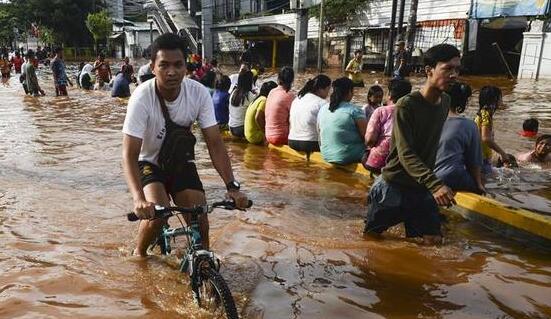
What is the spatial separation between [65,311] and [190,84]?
177 centimetres

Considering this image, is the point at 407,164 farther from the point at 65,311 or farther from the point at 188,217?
the point at 65,311

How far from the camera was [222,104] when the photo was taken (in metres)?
9.48

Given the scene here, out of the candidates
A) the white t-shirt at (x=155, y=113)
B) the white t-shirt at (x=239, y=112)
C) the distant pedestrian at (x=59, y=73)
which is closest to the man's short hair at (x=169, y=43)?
the white t-shirt at (x=155, y=113)

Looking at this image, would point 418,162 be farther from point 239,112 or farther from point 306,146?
point 239,112

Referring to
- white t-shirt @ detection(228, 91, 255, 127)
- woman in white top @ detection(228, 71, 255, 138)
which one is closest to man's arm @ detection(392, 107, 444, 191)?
woman in white top @ detection(228, 71, 255, 138)

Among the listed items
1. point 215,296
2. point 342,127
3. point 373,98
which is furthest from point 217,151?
point 373,98

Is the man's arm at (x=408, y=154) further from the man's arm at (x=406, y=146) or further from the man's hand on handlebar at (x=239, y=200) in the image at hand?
the man's hand on handlebar at (x=239, y=200)

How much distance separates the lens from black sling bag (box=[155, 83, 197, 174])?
11.1ft

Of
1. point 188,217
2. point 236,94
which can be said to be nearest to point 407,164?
point 188,217

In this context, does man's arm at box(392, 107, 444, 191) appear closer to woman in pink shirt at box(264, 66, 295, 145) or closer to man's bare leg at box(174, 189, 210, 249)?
man's bare leg at box(174, 189, 210, 249)

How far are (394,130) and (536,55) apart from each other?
19.1 meters

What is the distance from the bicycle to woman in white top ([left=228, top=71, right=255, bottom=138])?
5657 millimetres

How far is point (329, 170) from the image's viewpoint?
727 centimetres

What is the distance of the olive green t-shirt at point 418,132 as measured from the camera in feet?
11.8
